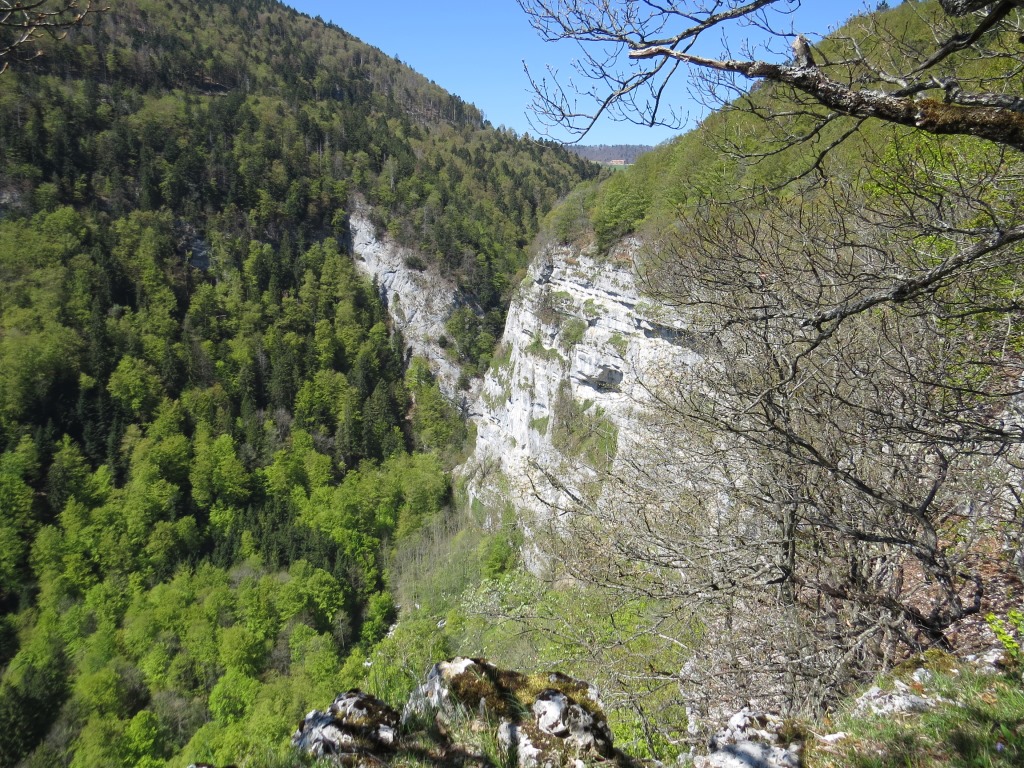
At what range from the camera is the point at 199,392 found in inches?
1791

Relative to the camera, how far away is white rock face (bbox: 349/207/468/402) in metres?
56.8

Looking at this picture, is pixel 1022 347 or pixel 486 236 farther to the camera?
pixel 486 236

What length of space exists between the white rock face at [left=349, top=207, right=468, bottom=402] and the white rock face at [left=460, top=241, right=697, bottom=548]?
14.4 metres

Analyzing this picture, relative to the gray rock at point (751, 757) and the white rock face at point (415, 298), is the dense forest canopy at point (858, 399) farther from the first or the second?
the white rock face at point (415, 298)

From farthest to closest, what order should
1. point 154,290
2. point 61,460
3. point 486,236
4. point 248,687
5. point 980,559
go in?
1. point 486,236
2. point 154,290
3. point 61,460
4. point 248,687
5. point 980,559

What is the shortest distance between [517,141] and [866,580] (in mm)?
109301

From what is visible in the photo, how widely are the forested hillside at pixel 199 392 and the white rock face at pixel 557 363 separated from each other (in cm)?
865

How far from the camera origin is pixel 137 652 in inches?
1181

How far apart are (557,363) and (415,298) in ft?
102

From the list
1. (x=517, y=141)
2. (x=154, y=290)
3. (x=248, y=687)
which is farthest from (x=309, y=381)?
(x=517, y=141)

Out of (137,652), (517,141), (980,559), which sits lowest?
(137,652)

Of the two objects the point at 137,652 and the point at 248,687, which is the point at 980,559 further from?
the point at 137,652

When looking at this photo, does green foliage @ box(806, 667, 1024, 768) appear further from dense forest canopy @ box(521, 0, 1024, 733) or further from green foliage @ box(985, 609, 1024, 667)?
dense forest canopy @ box(521, 0, 1024, 733)

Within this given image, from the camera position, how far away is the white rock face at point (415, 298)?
2235 inches
